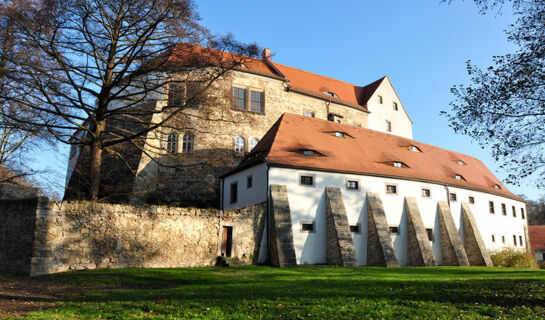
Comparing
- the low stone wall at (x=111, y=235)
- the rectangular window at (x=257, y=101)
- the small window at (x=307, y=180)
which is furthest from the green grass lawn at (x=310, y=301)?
the rectangular window at (x=257, y=101)

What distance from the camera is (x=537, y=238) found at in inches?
2172

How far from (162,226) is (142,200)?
1117 cm

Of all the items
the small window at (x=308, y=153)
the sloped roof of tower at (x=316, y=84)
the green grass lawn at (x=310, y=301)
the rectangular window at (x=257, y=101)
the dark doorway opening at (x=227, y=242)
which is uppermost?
the sloped roof of tower at (x=316, y=84)

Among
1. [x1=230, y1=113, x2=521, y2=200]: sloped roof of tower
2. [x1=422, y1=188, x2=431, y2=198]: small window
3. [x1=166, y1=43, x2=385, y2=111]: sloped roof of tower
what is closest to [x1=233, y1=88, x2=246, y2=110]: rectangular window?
[x1=166, y1=43, x2=385, y2=111]: sloped roof of tower

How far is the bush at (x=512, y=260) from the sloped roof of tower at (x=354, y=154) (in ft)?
17.3

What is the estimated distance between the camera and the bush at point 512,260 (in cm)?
2888

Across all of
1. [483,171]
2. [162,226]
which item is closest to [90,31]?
[162,226]

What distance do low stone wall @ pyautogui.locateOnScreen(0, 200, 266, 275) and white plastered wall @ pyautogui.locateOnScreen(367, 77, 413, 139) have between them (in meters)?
26.2

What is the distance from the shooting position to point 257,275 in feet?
55.1

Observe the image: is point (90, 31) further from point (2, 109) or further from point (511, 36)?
point (511, 36)

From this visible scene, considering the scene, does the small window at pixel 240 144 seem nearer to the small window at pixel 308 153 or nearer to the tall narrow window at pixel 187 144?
the tall narrow window at pixel 187 144

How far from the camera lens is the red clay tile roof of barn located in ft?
177

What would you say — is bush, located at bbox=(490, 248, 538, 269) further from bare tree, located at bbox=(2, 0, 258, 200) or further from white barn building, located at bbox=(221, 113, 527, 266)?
bare tree, located at bbox=(2, 0, 258, 200)

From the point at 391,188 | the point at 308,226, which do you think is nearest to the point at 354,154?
the point at 391,188
